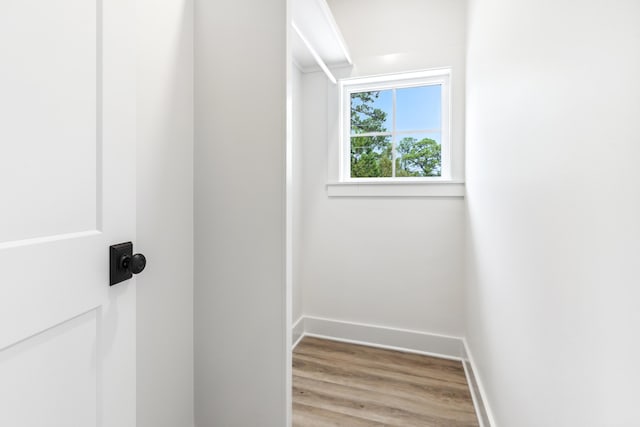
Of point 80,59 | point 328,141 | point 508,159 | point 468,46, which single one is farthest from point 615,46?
point 328,141

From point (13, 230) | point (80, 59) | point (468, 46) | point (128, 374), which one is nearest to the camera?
point (13, 230)

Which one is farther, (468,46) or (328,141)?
(328,141)

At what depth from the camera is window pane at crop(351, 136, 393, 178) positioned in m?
2.19

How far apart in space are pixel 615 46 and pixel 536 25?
1.25 feet

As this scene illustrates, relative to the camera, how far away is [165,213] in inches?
40.8

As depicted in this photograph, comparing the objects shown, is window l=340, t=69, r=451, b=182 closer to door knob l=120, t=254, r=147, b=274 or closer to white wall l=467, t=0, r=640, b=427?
white wall l=467, t=0, r=640, b=427

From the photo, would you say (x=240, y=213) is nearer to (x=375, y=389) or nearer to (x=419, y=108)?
(x=375, y=389)

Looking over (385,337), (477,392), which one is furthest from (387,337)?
(477,392)

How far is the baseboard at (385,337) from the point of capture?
1964 millimetres

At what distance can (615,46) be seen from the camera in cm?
50

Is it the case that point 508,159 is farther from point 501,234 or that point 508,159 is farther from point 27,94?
point 27,94

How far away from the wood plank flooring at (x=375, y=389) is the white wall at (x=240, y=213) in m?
0.46

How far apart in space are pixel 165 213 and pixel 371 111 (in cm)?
171

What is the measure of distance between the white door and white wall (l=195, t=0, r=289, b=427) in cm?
41
